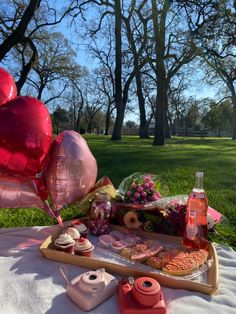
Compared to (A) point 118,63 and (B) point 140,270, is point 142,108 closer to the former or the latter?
(A) point 118,63

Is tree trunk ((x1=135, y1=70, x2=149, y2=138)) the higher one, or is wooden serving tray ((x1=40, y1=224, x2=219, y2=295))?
tree trunk ((x1=135, y1=70, x2=149, y2=138))

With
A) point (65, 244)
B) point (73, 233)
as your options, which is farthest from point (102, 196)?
point (65, 244)

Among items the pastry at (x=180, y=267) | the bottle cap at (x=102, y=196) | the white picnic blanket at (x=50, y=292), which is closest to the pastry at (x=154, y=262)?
the pastry at (x=180, y=267)

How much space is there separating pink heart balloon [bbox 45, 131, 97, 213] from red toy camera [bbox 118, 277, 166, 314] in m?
0.90

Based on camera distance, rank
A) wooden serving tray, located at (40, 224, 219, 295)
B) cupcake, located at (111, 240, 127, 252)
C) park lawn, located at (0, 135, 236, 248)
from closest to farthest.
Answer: wooden serving tray, located at (40, 224, 219, 295) → cupcake, located at (111, 240, 127, 252) → park lawn, located at (0, 135, 236, 248)

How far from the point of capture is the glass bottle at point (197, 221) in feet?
6.26

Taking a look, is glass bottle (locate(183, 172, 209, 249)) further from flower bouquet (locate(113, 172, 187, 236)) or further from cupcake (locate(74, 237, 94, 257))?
cupcake (locate(74, 237, 94, 257))

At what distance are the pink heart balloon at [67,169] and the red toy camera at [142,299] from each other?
90 centimetres

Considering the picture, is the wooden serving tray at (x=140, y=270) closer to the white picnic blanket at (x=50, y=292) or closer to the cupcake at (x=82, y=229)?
the white picnic blanket at (x=50, y=292)

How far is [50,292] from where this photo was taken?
1.46m

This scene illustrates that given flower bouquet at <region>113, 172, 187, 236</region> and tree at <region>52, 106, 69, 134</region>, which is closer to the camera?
flower bouquet at <region>113, 172, 187, 236</region>

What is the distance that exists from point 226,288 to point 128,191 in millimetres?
992

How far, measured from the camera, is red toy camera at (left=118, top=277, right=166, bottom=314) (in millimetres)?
1275

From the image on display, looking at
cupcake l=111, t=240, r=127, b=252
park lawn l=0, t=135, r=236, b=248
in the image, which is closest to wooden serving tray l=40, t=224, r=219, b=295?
cupcake l=111, t=240, r=127, b=252
